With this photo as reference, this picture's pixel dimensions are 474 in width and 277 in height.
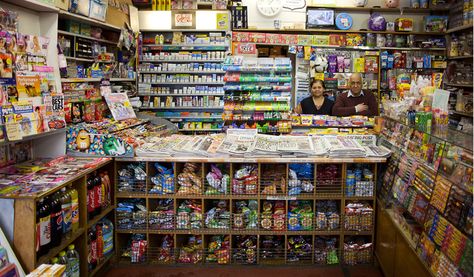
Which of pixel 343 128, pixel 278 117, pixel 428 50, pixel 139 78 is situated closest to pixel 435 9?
pixel 428 50

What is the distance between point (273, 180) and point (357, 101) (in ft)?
10.5

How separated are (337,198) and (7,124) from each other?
2.71 meters

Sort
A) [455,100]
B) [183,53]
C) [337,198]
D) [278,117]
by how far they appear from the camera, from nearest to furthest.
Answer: [337,198]
[278,117]
[455,100]
[183,53]

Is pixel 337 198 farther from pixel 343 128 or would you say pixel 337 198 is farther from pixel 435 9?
pixel 435 9

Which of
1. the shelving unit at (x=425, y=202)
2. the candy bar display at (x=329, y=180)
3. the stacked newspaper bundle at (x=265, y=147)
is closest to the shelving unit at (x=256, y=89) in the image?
the stacked newspaper bundle at (x=265, y=147)

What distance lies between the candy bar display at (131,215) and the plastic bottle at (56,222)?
0.92m

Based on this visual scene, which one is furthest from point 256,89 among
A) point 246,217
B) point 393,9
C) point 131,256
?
point 393,9

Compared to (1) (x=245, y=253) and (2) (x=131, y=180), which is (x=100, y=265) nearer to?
(2) (x=131, y=180)

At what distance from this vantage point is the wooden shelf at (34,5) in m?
3.45

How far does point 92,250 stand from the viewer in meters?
3.69

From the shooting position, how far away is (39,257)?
9.50ft

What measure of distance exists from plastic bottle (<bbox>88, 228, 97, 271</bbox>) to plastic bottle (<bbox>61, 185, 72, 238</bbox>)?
0.36 metres

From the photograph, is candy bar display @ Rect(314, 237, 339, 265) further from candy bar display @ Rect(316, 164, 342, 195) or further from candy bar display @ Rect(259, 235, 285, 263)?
candy bar display @ Rect(316, 164, 342, 195)

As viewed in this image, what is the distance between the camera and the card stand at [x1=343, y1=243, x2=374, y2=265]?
159 inches
